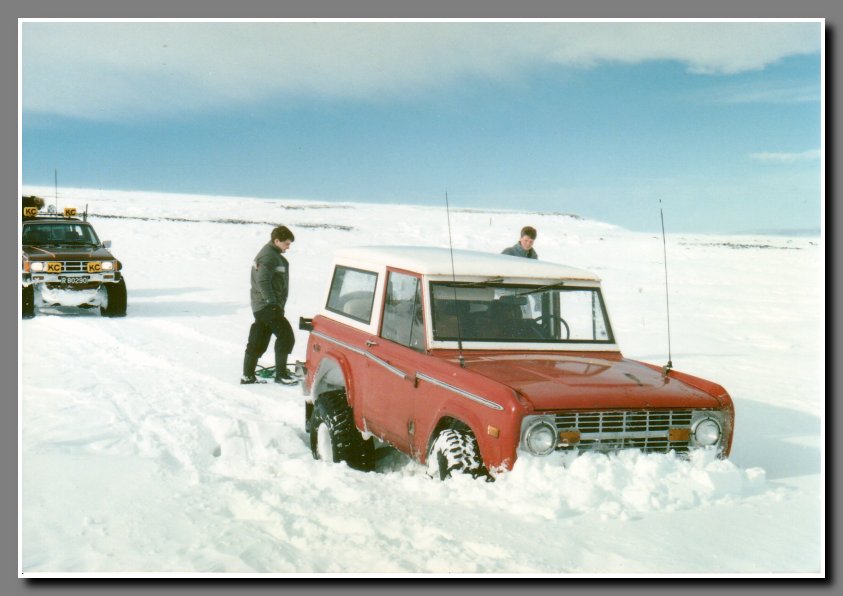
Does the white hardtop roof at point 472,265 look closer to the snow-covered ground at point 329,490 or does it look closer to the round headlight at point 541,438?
the snow-covered ground at point 329,490

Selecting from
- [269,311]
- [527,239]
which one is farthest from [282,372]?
[527,239]

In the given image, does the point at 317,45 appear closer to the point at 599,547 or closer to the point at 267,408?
the point at 267,408

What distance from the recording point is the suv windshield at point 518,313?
17.5 feet

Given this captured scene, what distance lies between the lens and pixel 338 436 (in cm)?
573

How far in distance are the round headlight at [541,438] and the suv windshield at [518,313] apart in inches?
39.7

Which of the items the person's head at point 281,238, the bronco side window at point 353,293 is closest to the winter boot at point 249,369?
the person's head at point 281,238

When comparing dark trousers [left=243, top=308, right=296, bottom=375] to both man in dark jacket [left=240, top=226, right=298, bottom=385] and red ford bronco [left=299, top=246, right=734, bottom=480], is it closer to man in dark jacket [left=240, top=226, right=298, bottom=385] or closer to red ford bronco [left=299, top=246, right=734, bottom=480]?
man in dark jacket [left=240, top=226, right=298, bottom=385]

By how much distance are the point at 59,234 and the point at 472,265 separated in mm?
10615

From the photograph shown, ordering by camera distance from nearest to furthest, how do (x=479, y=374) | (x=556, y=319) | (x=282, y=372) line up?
1. (x=479, y=374)
2. (x=556, y=319)
3. (x=282, y=372)

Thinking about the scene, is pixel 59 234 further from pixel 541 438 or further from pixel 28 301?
pixel 541 438

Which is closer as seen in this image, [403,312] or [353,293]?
[403,312]

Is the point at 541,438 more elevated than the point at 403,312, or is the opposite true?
the point at 403,312

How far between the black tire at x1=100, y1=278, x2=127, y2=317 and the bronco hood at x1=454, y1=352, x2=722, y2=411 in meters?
9.84

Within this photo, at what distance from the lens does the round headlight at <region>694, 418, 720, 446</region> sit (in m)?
4.62
